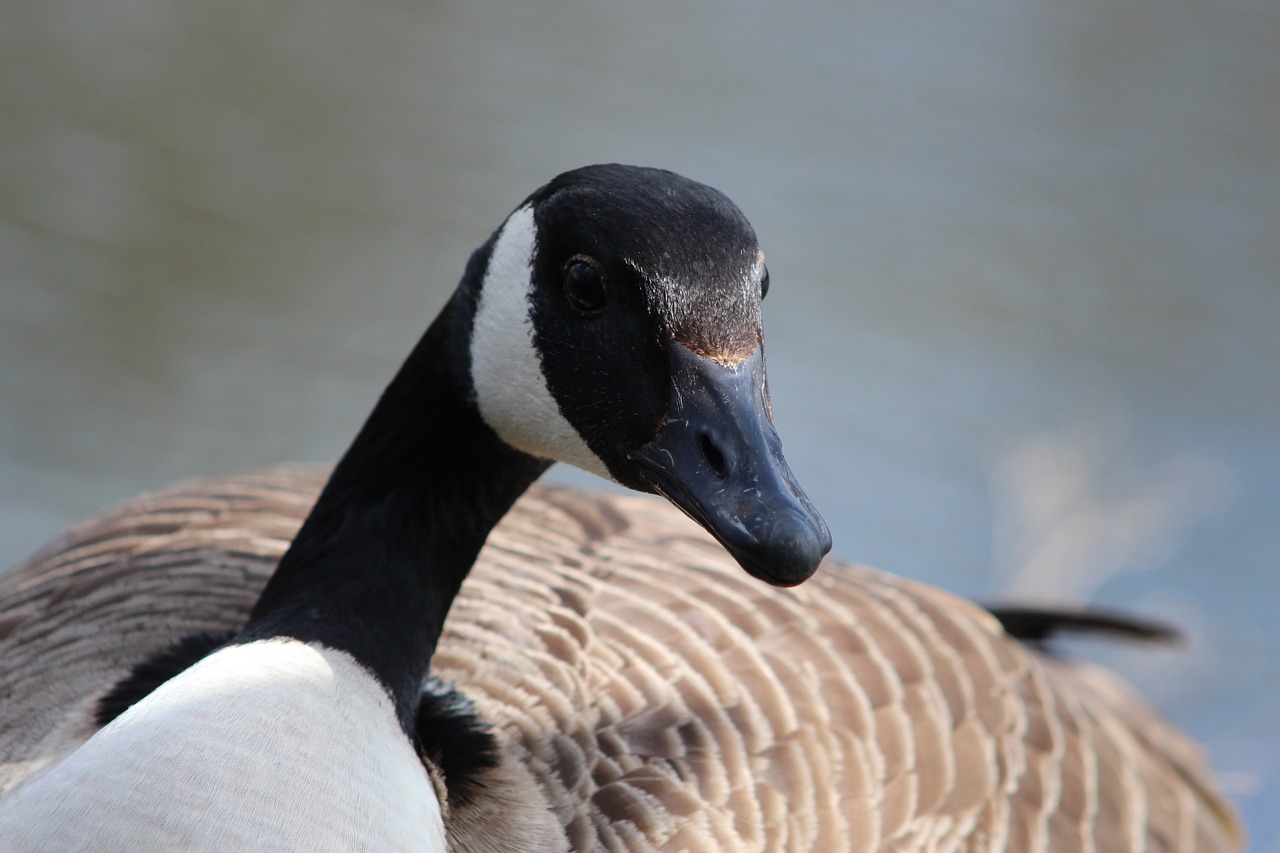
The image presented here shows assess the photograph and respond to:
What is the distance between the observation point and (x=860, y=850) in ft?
8.91

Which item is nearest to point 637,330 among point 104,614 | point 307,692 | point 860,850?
point 307,692

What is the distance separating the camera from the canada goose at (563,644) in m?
2.12

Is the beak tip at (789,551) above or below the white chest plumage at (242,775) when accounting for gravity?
above

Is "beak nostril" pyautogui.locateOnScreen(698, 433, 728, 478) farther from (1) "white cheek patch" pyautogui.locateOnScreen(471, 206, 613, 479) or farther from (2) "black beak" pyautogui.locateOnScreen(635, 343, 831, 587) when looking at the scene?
(1) "white cheek patch" pyautogui.locateOnScreen(471, 206, 613, 479)

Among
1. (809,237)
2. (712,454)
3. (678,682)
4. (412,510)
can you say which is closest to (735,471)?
(712,454)

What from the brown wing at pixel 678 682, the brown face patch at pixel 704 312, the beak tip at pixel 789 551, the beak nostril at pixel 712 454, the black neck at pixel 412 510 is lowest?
the brown wing at pixel 678 682

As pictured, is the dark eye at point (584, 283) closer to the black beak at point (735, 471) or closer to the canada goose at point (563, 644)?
the canada goose at point (563, 644)

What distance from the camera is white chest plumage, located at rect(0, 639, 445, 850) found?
78.9 inches

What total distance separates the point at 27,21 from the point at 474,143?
9.44 ft

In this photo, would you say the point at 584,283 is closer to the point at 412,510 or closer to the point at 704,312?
the point at 704,312

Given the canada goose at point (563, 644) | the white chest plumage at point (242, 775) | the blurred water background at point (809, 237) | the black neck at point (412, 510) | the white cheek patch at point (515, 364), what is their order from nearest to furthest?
the white chest plumage at point (242, 775) < the canada goose at point (563, 644) < the white cheek patch at point (515, 364) < the black neck at point (412, 510) < the blurred water background at point (809, 237)

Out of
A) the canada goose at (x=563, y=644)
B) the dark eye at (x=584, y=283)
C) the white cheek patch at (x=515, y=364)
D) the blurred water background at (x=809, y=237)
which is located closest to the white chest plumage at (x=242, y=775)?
the canada goose at (x=563, y=644)

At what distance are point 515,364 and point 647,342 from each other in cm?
30

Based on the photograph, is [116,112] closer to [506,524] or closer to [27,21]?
[27,21]
